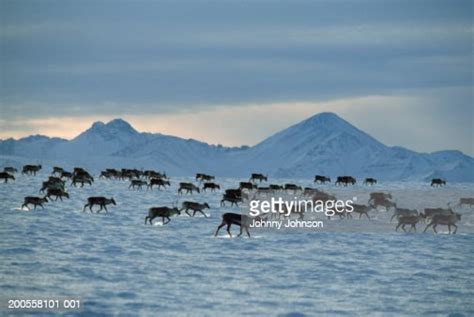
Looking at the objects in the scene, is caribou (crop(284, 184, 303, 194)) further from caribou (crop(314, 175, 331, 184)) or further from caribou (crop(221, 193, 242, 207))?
caribou (crop(314, 175, 331, 184))

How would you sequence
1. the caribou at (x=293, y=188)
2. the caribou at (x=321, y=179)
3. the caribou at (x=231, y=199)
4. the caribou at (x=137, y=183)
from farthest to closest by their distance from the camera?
1. the caribou at (x=321, y=179)
2. the caribou at (x=293, y=188)
3. the caribou at (x=137, y=183)
4. the caribou at (x=231, y=199)

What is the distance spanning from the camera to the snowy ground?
861 inches

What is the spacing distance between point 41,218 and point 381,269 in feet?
55.5

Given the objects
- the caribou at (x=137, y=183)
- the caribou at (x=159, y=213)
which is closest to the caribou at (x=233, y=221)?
the caribou at (x=159, y=213)

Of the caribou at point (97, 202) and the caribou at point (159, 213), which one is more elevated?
the caribou at point (97, 202)

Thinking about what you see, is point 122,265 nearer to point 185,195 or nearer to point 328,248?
point 328,248

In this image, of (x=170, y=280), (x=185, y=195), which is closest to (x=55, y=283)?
(x=170, y=280)

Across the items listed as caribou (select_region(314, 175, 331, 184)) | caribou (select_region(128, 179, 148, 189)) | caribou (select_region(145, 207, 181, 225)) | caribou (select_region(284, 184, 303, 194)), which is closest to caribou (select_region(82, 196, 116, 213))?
caribou (select_region(145, 207, 181, 225))

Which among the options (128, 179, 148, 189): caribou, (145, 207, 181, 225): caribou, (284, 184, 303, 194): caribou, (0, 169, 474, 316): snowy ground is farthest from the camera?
(284, 184, 303, 194): caribou

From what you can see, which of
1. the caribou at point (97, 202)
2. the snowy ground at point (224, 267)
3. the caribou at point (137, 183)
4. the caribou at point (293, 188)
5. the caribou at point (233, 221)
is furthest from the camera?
the caribou at point (293, 188)

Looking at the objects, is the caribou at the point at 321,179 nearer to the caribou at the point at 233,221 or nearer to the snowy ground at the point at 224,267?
the snowy ground at the point at 224,267

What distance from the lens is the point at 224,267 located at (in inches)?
1049

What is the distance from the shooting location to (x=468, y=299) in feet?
77.6

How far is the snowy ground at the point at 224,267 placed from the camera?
2186 cm
